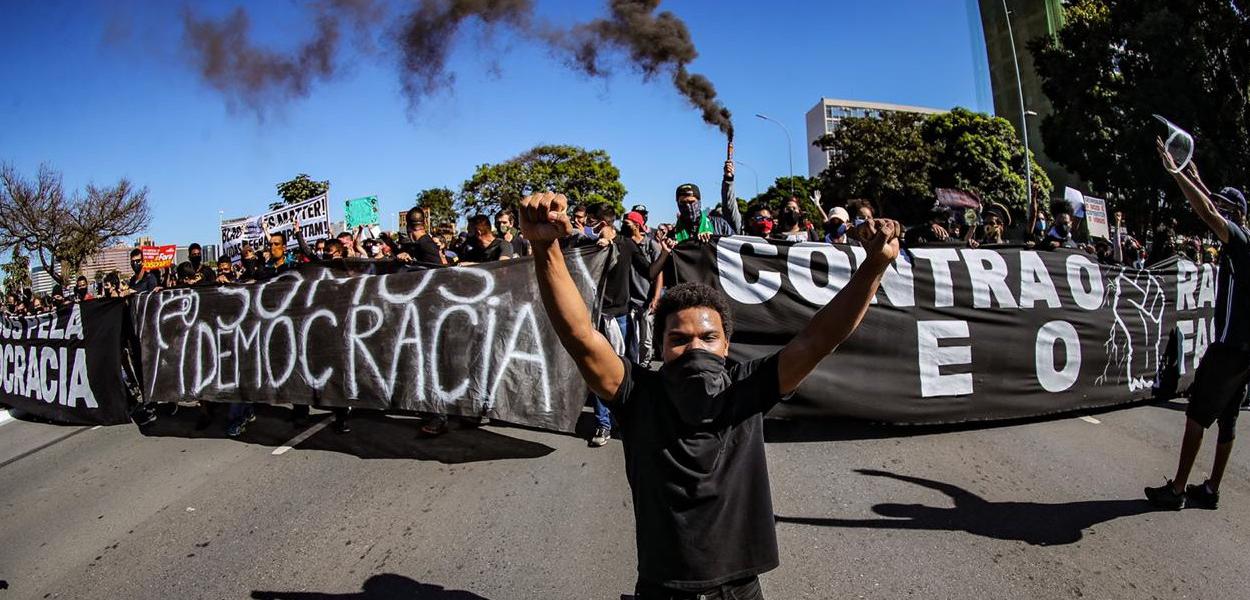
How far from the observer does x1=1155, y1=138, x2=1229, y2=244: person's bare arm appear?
Answer: 12.4 ft

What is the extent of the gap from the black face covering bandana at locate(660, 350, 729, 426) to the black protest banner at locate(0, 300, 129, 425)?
7.52 metres

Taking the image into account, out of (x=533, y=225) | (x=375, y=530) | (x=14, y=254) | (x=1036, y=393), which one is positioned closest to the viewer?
(x=533, y=225)

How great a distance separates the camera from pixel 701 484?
5.78ft

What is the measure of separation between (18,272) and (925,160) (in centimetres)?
4269

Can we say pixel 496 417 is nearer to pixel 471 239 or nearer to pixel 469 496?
pixel 469 496

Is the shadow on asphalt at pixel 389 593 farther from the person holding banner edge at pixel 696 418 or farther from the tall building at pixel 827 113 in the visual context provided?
the tall building at pixel 827 113

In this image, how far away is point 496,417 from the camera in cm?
517

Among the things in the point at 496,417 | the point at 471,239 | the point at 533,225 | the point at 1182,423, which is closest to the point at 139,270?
the point at 471,239

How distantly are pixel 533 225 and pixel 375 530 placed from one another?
2915 millimetres

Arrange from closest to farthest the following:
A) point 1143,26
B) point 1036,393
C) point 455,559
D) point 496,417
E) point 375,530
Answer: point 455,559
point 375,530
point 496,417
point 1036,393
point 1143,26

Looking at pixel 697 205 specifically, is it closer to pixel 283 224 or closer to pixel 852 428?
pixel 852 428

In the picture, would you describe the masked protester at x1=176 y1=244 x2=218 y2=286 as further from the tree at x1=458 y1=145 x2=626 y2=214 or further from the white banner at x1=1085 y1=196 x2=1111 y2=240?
the tree at x1=458 y1=145 x2=626 y2=214

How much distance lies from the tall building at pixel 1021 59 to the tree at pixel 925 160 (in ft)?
24.5

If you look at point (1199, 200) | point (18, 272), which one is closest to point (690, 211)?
point (1199, 200)
